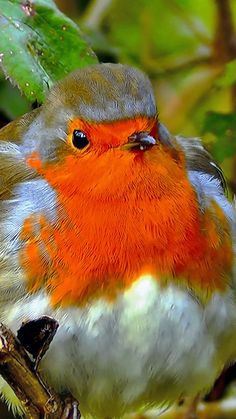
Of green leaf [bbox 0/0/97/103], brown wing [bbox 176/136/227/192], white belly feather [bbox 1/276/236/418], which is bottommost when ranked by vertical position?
white belly feather [bbox 1/276/236/418]

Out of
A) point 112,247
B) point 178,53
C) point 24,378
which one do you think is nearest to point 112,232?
point 112,247

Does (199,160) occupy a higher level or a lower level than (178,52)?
lower

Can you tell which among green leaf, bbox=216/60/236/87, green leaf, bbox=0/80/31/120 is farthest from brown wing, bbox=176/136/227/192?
green leaf, bbox=0/80/31/120

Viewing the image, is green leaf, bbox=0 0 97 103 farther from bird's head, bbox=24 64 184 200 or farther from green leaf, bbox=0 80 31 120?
green leaf, bbox=0 80 31 120

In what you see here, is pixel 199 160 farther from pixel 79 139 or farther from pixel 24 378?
pixel 24 378

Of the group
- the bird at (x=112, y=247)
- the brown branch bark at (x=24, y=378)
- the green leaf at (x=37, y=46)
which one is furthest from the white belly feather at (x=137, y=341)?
the green leaf at (x=37, y=46)
